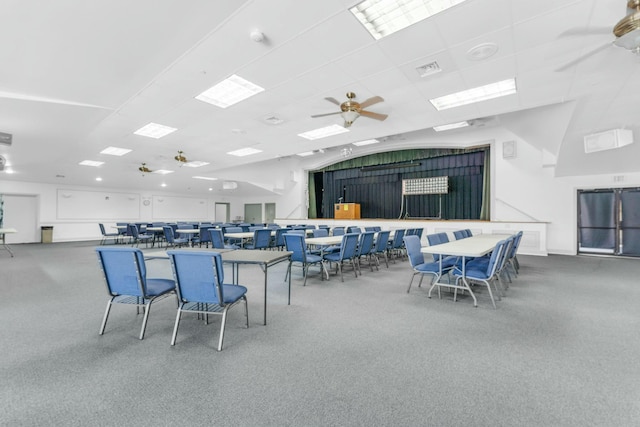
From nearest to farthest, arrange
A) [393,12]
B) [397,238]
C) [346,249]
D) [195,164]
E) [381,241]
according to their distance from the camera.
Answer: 1. [393,12]
2. [346,249]
3. [381,241]
4. [397,238]
5. [195,164]

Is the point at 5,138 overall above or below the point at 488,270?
above

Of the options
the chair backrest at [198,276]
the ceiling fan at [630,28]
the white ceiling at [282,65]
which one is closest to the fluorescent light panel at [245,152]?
the white ceiling at [282,65]

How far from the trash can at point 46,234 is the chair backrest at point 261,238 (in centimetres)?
1213

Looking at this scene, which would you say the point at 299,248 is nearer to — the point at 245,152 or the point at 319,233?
the point at 319,233

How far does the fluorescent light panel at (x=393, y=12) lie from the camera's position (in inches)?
119

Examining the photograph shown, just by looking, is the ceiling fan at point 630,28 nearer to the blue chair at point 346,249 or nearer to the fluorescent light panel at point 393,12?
the fluorescent light panel at point 393,12

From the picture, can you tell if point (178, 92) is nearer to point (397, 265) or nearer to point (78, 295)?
point (78, 295)

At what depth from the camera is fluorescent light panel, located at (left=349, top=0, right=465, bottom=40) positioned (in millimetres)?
3033

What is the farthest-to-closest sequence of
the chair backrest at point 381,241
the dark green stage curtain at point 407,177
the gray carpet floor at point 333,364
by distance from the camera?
the dark green stage curtain at point 407,177 → the chair backrest at point 381,241 → the gray carpet floor at point 333,364

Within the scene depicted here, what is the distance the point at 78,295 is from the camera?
4059 millimetres

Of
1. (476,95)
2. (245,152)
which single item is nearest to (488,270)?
(476,95)

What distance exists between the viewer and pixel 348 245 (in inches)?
196

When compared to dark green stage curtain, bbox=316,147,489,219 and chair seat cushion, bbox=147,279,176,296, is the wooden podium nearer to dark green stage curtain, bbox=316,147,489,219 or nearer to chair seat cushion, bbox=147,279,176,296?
dark green stage curtain, bbox=316,147,489,219

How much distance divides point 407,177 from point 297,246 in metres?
9.61
